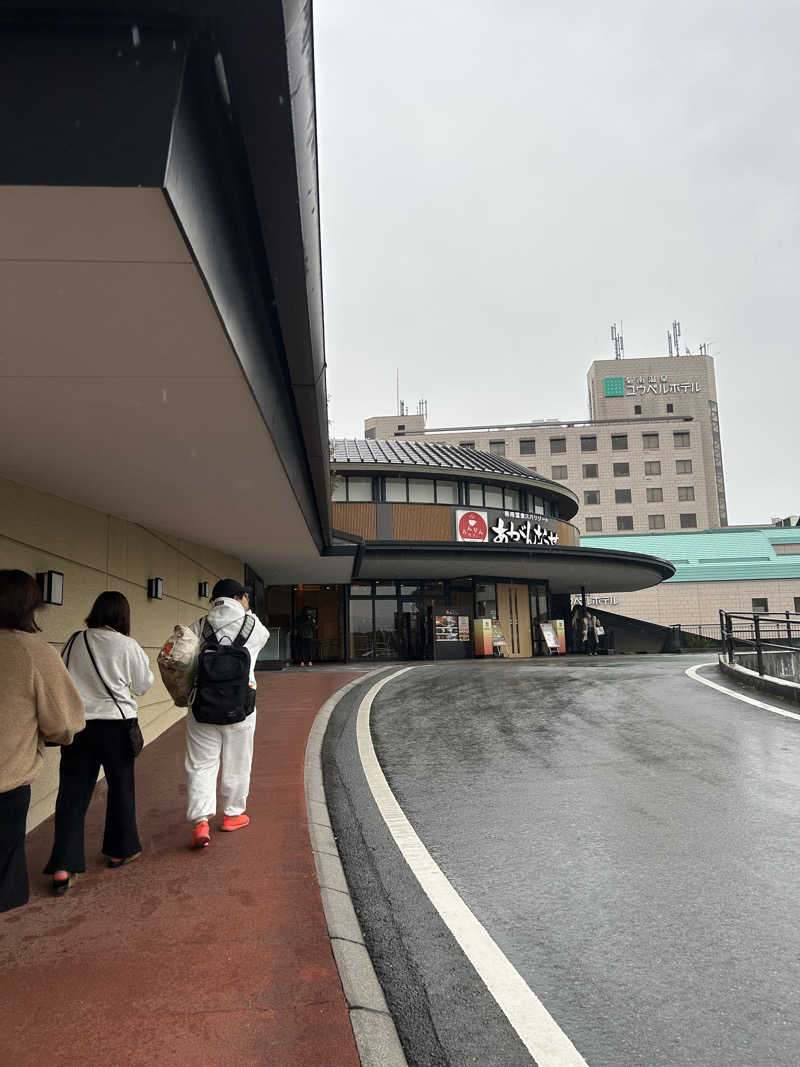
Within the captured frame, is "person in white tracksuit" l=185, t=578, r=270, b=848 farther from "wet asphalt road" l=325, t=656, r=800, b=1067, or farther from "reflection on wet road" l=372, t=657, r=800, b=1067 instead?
"reflection on wet road" l=372, t=657, r=800, b=1067

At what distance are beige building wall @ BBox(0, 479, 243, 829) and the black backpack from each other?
1.29m

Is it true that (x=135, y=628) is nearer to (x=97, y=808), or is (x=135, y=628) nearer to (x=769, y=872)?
(x=97, y=808)

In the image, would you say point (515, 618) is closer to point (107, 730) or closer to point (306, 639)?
point (306, 639)

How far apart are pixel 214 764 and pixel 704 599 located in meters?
46.1

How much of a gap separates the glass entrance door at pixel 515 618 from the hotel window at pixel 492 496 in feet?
10.2

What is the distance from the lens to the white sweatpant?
495 cm

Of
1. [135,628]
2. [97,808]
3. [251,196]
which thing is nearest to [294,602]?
[135,628]

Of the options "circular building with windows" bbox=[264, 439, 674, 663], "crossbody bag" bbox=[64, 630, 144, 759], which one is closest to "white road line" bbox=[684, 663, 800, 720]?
"crossbody bag" bbox=[64, 630, 144, 759]

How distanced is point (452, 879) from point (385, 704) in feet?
24.0

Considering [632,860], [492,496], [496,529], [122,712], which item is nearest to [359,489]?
[496,529]

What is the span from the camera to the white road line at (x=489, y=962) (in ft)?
8.45

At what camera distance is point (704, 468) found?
78625mm

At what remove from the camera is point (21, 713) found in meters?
3.75

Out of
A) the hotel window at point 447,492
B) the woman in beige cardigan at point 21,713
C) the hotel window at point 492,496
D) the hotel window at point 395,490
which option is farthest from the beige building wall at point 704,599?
the woman in beige cardigan at point 21,713
